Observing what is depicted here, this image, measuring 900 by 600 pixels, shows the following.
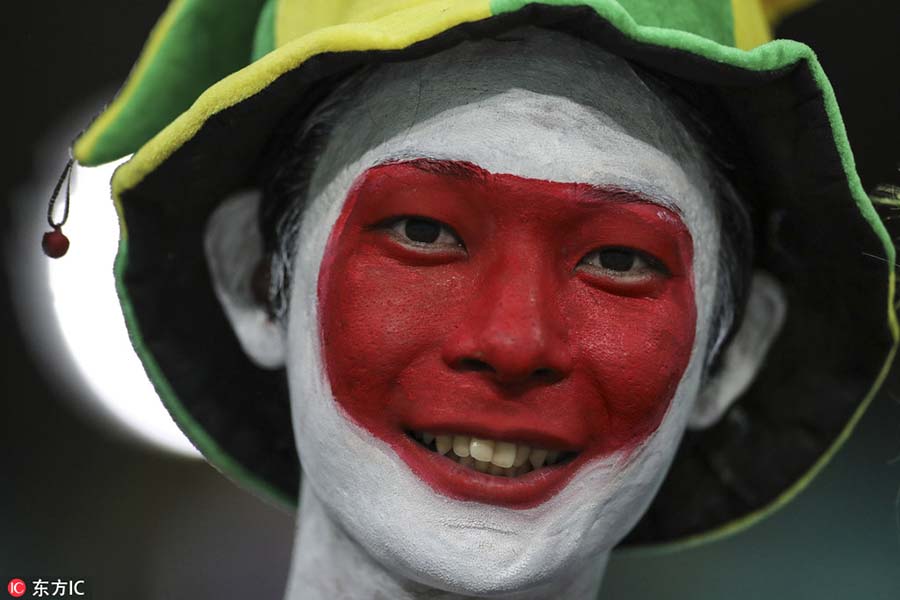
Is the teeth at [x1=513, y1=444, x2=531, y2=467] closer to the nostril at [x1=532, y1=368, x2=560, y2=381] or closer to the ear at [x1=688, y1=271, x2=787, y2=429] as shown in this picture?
the nostril at [x1=532, y1=368, x2=560, y2=381]

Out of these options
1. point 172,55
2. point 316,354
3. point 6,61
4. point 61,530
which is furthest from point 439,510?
point 61,530

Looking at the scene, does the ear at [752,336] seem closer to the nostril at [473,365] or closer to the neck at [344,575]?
the neck at [344,575]

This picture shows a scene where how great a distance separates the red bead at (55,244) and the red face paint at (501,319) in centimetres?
38

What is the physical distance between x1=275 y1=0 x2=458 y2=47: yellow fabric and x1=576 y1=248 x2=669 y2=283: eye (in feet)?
1.12

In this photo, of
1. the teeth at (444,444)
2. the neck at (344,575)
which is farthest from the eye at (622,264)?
the neck at (344,575)

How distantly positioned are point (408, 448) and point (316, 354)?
0.14 m

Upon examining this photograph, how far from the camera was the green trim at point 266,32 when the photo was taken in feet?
3.93

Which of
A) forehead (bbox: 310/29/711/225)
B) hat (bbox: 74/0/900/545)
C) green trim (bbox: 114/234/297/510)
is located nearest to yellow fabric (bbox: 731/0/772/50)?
hat (bbox: 74/0/900/545)

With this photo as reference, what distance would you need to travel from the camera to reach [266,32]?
1.21m

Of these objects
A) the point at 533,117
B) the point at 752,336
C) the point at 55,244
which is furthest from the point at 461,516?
the point at 55,244

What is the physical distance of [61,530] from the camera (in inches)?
82.9

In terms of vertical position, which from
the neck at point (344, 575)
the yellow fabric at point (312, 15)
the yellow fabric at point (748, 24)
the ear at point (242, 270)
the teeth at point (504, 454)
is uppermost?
the yellow fabric at point (312, 15)

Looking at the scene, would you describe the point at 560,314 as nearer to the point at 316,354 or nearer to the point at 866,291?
the point at 316,354
